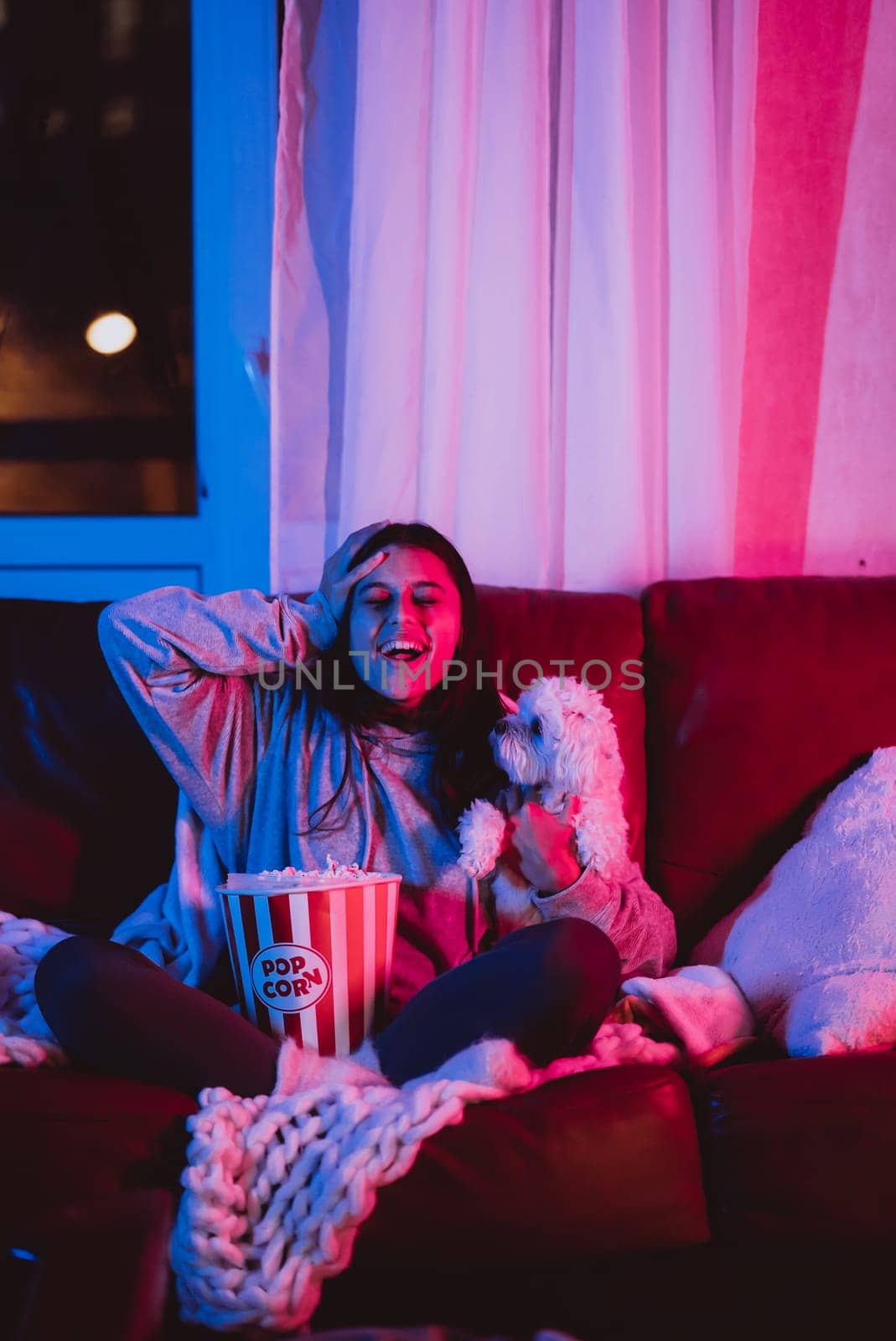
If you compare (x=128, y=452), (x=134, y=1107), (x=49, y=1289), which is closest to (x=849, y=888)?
(x=134, y=1107)

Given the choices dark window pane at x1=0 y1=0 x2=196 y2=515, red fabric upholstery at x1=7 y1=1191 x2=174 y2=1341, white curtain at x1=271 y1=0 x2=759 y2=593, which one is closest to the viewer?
red fabric upholstery at x1=7 y1=1191 x2=174 y2=1341

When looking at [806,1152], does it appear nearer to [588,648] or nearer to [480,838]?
[480,838]

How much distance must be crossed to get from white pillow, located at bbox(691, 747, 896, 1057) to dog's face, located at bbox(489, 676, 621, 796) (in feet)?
1.01

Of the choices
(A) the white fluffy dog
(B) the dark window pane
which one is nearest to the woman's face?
(A) the white fluffy dog

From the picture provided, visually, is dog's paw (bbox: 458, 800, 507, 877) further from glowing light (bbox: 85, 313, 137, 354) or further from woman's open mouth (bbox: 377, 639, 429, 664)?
glowing light (bbox: 85, 313, 137, 354)

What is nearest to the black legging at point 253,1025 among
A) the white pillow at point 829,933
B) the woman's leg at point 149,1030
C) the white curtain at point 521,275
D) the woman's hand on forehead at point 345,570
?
the woman's leg at point 149,1030

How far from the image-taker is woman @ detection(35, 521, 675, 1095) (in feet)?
4.54

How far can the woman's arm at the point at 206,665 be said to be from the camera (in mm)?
1398

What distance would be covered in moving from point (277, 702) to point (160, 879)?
0.33 m

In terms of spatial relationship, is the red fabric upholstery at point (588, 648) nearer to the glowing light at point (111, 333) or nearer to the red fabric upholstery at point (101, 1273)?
the red fabric upholstery at point (101, 1273)

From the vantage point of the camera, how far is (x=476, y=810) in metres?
1.35

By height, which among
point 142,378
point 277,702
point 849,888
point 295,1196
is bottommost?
point 295,1196

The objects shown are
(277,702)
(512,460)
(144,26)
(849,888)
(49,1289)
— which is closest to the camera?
(49,1289)

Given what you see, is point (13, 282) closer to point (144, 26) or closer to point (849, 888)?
point (144, 26)
